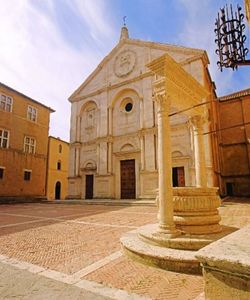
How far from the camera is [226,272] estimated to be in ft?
6.39

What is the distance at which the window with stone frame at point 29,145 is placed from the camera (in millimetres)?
25781

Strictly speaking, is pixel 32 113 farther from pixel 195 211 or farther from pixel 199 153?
pixel 195 211

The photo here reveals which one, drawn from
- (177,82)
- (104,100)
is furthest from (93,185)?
(177,82)

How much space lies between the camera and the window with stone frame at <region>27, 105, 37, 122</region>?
26.5m

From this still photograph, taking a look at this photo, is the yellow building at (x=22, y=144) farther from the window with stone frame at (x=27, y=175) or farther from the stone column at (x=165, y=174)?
the stone column at (x=165, y=174)

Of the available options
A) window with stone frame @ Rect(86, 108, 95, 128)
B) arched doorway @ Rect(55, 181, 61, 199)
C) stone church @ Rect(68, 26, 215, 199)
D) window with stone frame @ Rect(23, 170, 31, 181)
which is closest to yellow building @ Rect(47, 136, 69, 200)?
arched doorway @ Rect(55, 181, 61, 199)

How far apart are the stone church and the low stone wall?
A: 610 inches

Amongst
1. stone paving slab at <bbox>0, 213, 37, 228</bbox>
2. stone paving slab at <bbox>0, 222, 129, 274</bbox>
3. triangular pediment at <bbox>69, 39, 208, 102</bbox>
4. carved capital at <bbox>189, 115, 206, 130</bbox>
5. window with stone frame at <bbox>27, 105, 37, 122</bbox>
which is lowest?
stone paving slab at <bbox>0, 222, 129, 274</bbox>

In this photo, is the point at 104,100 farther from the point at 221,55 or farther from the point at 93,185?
the point at 221,55

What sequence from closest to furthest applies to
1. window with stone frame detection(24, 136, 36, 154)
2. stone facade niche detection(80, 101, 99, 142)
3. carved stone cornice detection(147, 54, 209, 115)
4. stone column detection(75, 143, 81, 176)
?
1. carved stone cornice detection(147, 54, 209, 115)
2. stone column detection(75, 143, 81, 176)
3. stone facade niche detection(80, 101, 99, 142)
4. window with stone frame detection(24, 136, 36, 154)

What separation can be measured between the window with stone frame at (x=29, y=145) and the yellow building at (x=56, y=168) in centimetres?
516

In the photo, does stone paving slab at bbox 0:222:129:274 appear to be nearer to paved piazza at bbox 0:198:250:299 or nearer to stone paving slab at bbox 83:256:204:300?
paved piazza at bbox 0:198:250:299

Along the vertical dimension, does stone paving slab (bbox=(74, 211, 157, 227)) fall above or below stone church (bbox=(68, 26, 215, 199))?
below

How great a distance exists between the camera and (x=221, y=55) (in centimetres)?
521
